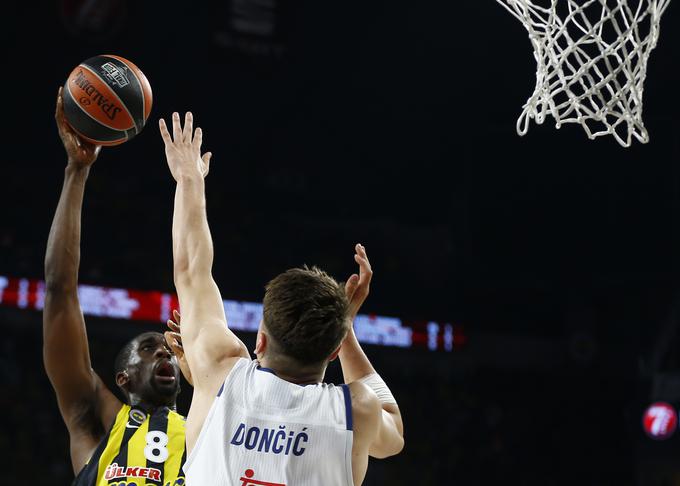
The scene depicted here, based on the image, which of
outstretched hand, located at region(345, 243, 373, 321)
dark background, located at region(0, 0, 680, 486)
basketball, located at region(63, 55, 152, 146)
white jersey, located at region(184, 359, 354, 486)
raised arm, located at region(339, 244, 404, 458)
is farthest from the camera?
dark background, located at region(0, 0, 680, 486)

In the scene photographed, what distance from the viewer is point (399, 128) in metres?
17.0

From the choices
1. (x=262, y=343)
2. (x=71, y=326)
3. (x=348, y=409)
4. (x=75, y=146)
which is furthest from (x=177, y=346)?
(x=75, y=146)

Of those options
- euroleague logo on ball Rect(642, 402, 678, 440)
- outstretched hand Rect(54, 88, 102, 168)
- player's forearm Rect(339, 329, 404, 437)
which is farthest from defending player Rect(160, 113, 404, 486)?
euroleague logo on ball Rect(642, 402, 678, 440)

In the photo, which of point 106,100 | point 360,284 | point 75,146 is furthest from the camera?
point 106,100

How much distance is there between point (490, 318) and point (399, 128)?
3.92 metres

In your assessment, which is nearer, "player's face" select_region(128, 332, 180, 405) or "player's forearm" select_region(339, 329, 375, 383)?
"player's forearm" select_region(339, 329, 375, 383)

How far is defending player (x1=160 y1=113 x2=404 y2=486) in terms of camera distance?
1.95 metres

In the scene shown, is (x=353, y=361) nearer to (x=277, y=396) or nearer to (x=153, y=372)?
(x=277, y=396)

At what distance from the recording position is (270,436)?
6.47 feet

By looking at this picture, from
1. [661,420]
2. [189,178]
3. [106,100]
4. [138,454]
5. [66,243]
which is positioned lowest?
[661,420]

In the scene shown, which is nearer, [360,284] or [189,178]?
[189,178]

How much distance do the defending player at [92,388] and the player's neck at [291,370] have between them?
71 centimetres

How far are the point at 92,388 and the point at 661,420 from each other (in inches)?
486

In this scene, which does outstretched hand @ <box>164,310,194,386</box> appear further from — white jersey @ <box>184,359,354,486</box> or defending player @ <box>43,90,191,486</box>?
white jersey @ <box>184,359,354,486</box>
